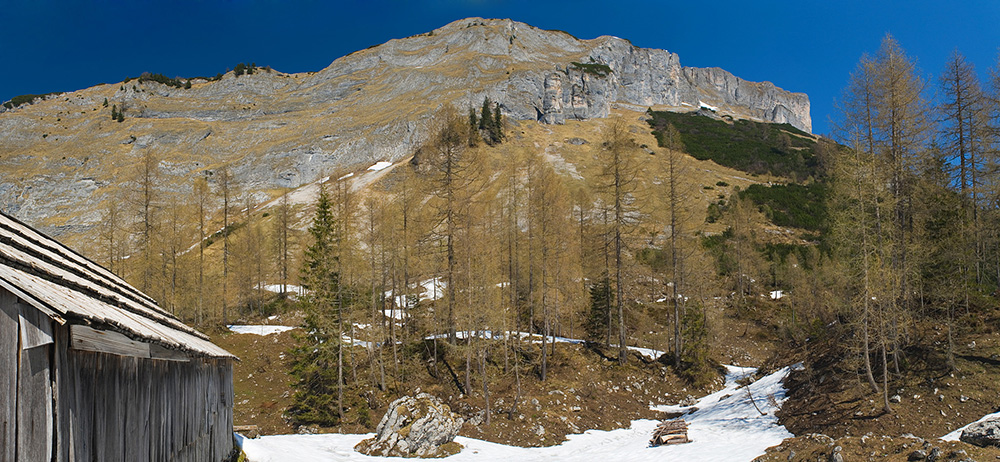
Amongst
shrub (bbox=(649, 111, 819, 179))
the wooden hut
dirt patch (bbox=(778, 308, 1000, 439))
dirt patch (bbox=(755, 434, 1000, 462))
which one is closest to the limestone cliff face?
shrub (bbox=(649, 111, 819, 179))

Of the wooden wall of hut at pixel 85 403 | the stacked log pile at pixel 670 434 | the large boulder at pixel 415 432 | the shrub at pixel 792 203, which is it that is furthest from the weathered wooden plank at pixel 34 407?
the shrub at pixel 792 203

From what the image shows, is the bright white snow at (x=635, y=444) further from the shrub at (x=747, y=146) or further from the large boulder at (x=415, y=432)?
the shrub at (x=747, y=146)

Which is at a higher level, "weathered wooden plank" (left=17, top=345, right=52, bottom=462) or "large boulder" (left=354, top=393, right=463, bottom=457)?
"weathered wooden plank" (left=17, top=345, right=52, bottom=462)

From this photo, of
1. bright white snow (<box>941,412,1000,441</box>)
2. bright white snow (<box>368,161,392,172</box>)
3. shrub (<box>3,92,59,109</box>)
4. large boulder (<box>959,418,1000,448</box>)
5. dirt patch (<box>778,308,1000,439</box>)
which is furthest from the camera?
shrub (<box>3,92,59,109</box>)

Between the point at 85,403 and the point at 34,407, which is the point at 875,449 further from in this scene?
the point at 34,407

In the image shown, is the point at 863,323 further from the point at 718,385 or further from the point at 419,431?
the point at 419,431

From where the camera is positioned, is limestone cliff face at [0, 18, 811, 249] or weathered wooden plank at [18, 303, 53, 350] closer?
weathered wooden plank at [18, 303, 53, 350]

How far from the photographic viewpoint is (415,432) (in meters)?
15.7

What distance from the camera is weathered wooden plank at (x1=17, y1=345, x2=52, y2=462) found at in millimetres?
2885

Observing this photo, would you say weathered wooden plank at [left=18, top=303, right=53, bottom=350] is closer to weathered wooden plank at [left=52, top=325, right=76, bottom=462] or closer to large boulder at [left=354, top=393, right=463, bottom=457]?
weathered wooden plank at [left=52, top=325, right=76, bottom=462]

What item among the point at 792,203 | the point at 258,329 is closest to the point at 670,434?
the point at 258,329

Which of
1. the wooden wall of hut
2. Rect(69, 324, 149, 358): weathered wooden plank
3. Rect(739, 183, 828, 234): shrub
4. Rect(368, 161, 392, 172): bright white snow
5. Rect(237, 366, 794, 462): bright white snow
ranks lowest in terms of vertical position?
Rect(237, 366, 794, 462): bright white snow

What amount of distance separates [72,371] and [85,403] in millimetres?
382

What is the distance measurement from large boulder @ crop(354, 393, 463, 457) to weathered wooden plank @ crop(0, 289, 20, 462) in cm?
1385
